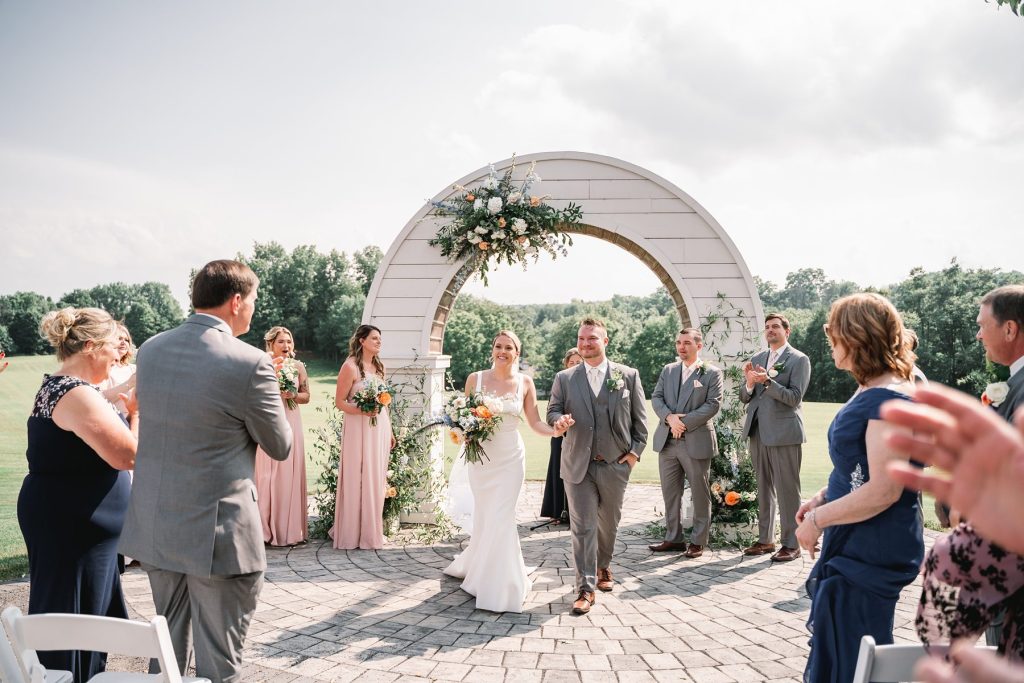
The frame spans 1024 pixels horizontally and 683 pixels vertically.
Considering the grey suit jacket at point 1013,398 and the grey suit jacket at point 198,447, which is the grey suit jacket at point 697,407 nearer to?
the grey suit jacket at point 1013,398

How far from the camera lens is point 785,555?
20.9 feet

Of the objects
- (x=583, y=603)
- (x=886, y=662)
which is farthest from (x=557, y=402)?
(x=886, y=662)

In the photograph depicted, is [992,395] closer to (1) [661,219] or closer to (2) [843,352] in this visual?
(2) [843,352]

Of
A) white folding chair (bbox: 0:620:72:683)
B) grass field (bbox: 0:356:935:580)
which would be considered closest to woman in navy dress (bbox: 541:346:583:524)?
grass field (bbox: 0:356:935:580)

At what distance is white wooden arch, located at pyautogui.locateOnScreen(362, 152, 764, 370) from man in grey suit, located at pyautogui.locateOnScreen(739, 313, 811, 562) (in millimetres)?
553

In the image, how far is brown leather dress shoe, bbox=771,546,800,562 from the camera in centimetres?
638

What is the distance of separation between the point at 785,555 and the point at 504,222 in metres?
4.49

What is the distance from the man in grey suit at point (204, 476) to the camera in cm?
261

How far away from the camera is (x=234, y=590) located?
2.71 metres

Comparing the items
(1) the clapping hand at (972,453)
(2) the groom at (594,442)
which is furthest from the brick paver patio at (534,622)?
(1) the clapping hand at (972,453)

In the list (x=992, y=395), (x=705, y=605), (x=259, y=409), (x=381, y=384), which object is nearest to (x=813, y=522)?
(x=992, y=395)

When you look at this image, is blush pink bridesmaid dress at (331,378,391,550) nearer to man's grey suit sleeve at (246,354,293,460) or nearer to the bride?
the bride

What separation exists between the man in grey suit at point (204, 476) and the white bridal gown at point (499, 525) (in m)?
2.56

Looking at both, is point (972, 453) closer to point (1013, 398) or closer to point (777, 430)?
point (1013, 398)
